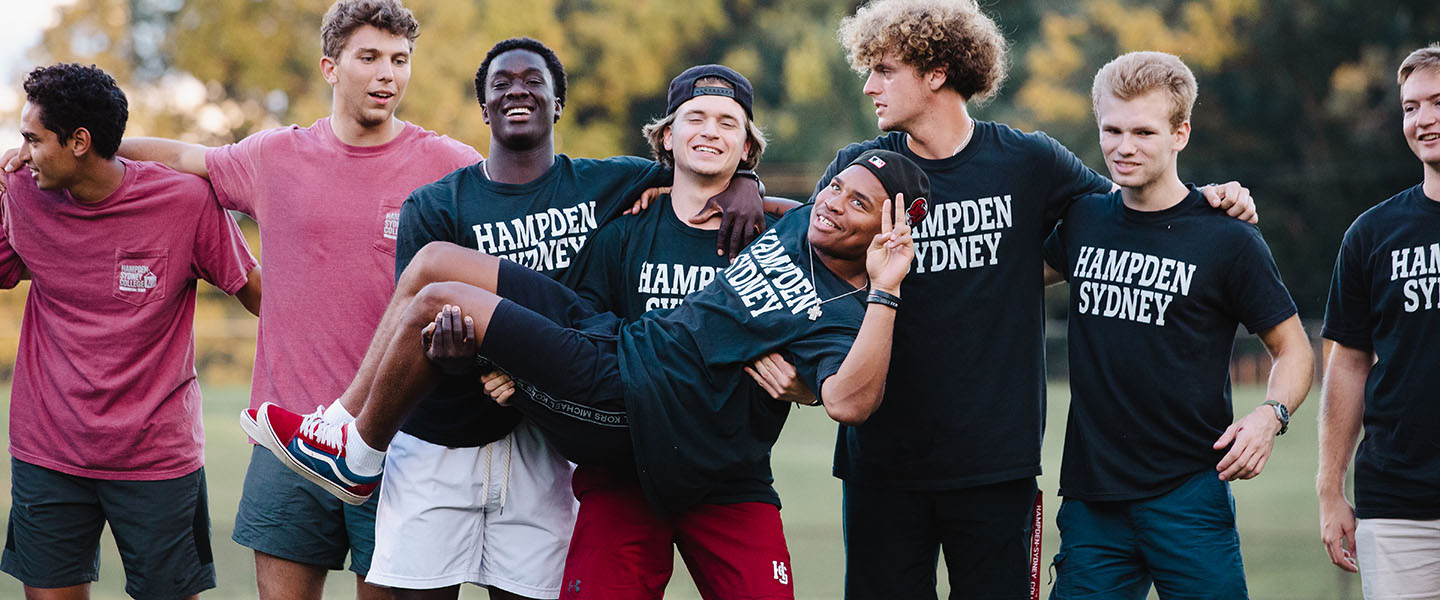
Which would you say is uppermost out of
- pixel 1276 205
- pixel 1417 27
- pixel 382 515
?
pixel 1417 27

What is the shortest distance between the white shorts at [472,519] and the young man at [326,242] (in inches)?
13.3

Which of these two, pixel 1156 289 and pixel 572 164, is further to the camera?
pixel 572 164

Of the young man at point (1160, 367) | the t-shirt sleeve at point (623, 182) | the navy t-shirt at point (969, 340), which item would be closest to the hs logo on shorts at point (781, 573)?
the navy t-shirt at point (969, 340)

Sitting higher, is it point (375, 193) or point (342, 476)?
point (375, 193)

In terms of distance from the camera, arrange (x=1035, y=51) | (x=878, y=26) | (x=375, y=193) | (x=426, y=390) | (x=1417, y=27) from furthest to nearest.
Answer: (x=1035, y=51)
(x=1417, y=27)
(x=375, y=193)
(x=878, y=26)
(x=426, y=390)

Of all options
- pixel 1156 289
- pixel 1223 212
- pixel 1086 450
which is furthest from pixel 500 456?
pixel 1223 212

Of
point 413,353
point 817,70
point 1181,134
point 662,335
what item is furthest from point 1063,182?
point 817,70

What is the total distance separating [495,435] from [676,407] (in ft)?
2.46

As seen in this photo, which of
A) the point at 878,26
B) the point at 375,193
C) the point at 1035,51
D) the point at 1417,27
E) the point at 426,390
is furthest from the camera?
the point at 1035,51

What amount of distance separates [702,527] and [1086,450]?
1.20m

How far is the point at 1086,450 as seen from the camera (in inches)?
161

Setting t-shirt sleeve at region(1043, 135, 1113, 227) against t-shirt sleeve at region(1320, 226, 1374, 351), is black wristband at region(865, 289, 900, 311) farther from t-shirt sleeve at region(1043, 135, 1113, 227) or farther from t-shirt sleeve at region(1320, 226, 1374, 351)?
t-shirt sleeve at region(1320, 226, 1374, 351)

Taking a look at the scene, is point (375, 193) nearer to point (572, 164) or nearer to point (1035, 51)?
point (572, 164)

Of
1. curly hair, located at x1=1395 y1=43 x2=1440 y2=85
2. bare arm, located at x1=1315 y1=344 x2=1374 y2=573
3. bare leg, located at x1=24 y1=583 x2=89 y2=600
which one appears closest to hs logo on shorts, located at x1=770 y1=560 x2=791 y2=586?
bare arm, located at x1=1315 y1=344 x2=1374 y2=573
